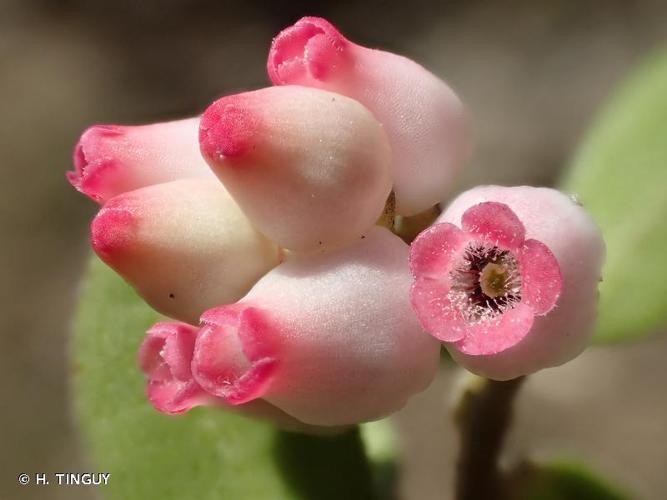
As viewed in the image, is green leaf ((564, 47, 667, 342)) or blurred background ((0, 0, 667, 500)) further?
blurred background ((0, 0, 667, 500))

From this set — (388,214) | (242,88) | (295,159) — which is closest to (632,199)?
(388,214)

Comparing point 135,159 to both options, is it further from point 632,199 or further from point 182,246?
point 632,199

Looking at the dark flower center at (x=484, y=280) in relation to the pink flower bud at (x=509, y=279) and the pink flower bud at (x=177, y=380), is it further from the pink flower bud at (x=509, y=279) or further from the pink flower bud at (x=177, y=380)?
the pink flower bud at (x=177, y=380)

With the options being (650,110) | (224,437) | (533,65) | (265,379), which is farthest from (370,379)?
(533,65)

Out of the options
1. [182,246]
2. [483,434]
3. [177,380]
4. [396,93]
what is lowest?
[483,434]

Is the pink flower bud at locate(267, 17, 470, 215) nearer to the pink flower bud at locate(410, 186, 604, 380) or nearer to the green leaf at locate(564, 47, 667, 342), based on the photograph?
the pink flower bud at locate(410, 186, 604, 380)

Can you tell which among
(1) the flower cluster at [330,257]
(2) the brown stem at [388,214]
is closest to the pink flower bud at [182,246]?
(1) the flower cluster at [330,257]

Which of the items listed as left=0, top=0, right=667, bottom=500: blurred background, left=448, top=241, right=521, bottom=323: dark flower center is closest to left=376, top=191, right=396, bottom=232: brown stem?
left=448, top=241, right=521, bottom=323: dark flower center
